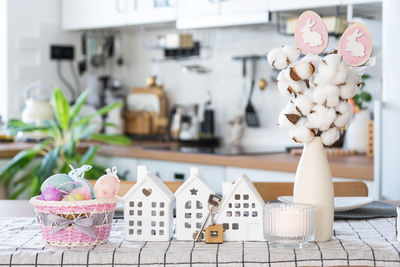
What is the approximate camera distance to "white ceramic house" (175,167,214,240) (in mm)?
1522

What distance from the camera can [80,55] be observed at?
16.1 ft

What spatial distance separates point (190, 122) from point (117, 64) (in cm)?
90

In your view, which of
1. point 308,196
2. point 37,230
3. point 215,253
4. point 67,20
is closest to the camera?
point 215,253

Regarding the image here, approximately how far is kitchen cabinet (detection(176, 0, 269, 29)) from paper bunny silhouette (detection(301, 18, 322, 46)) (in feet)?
6.63

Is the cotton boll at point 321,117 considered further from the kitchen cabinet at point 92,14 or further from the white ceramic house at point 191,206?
the kitchen cabinet at point 92,14

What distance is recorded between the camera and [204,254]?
1402 mm

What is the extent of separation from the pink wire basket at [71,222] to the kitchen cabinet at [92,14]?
2.99 metres

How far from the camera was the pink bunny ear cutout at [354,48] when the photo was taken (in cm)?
152

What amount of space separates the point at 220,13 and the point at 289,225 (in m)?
2.46

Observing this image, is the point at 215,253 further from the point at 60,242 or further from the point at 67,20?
the point at 67,20

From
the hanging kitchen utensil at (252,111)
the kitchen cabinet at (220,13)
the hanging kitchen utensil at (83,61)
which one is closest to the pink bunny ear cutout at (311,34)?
the kitchen cabinet at (220,13)

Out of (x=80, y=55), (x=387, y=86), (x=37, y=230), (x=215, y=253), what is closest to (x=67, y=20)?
(x=80, y=55)

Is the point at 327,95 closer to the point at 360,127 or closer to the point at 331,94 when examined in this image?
the point at 331,94

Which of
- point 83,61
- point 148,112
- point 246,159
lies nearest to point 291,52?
point 246,159
